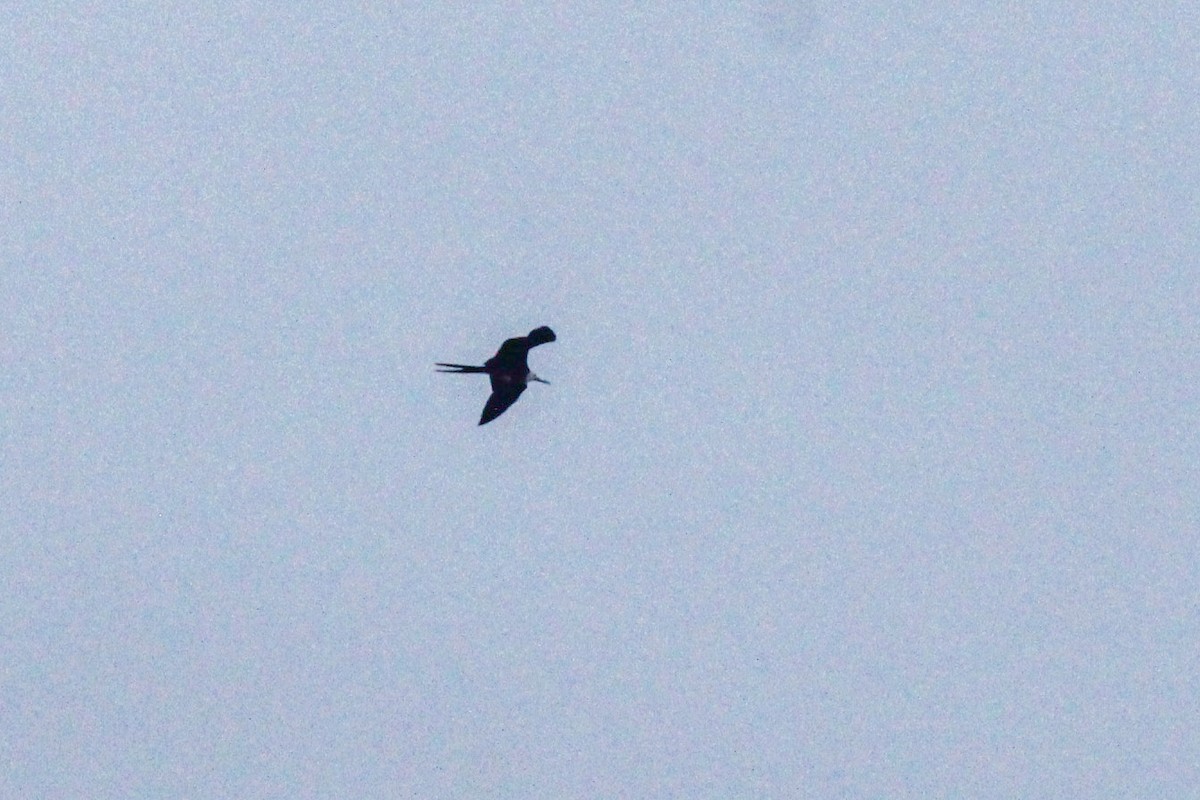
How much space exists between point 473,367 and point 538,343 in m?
1.28

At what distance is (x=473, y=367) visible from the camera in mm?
35281

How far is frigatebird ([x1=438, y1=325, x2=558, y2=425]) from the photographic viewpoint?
1358 inches

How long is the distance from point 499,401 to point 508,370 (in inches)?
25.0

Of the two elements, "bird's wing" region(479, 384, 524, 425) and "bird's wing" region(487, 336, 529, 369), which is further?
"bird's wing" region(479, 384, 524, 425)

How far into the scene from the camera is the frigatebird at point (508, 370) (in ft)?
113

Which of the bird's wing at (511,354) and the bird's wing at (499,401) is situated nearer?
the bird's wing at (511,354)

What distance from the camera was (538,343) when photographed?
34.5 metres

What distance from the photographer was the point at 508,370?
116 ft

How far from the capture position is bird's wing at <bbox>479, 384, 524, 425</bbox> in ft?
118

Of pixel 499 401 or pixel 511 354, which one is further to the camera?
pixel 499 401

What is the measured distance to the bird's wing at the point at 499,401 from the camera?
118 feet

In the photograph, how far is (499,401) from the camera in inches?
1415
